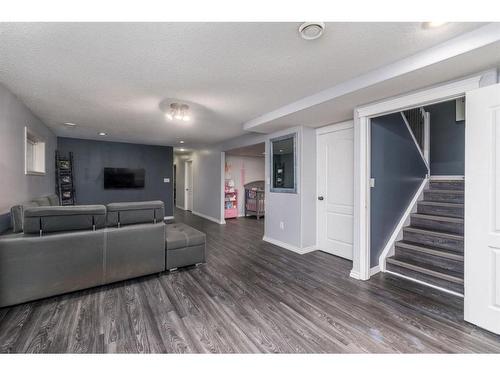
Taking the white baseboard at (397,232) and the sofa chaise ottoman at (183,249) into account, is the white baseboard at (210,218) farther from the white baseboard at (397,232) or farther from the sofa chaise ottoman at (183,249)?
the white baseboard at (397,232)

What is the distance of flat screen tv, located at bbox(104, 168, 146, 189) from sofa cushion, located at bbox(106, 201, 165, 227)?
409cm

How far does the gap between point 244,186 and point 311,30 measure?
615 cm

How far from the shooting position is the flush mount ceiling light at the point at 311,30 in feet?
4.79

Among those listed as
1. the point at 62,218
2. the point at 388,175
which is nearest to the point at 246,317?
the point at 62,218

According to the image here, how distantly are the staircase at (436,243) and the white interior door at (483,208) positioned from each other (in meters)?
0.66

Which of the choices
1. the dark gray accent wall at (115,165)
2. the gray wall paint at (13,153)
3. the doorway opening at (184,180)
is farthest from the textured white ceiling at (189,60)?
the doorway opening at (184,180)

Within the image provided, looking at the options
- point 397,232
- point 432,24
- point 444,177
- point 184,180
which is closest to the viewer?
point 432,24

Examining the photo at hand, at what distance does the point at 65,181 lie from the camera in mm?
5262

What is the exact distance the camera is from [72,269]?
229 cm

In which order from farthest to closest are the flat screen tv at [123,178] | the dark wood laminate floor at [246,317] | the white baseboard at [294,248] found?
the flat screen tv at [123,178], the white baseboard at [294,248], the dark wood laminate floor at [246,317]

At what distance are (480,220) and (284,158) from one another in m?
2.76

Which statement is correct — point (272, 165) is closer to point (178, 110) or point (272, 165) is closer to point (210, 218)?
point (178, 110)

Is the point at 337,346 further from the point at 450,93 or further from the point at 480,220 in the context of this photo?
the point at 450,93
